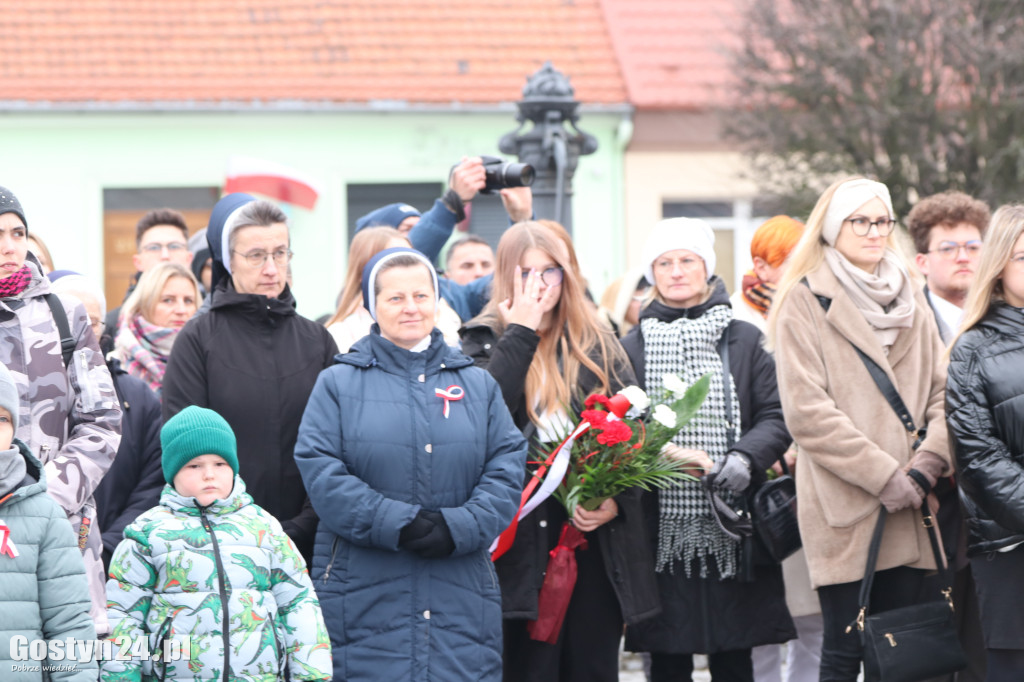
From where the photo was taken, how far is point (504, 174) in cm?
588

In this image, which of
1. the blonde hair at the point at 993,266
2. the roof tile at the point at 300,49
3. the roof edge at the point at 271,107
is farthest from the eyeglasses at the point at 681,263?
the roof tile at the point at 300,49

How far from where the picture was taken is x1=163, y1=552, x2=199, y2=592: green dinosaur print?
3.93m

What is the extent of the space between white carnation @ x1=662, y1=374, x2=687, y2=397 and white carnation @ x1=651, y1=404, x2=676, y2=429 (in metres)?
0.09

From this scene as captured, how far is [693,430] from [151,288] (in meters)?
2.76

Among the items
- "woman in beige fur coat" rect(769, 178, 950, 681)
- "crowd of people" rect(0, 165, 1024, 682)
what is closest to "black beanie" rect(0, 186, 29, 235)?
"crowd of people" rect(0, 165, 1024, 682)

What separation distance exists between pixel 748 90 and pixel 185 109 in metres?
5.79

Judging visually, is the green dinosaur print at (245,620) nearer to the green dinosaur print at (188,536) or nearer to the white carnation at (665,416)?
the green dinosaur print at (188,536)

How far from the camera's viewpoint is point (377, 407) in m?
4.43

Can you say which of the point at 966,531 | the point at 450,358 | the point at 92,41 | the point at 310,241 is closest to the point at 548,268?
the point at 450,358

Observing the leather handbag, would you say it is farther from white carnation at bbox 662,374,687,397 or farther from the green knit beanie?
the green knit beanie

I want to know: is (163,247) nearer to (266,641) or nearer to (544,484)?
(544,484)

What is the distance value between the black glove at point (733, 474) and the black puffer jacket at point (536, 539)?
31cm

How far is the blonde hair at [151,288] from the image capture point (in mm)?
6363

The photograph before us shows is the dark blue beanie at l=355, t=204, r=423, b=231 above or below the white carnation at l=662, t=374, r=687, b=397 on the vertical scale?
above
